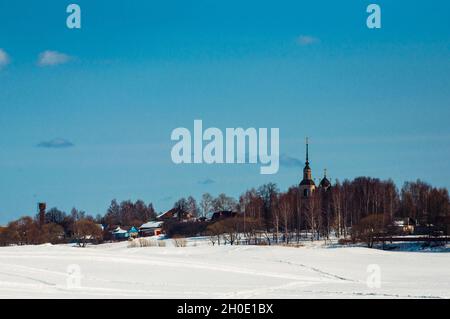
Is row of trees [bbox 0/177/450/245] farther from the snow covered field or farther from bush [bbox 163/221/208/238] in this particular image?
the snow covered field

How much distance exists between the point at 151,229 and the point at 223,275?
263 feet

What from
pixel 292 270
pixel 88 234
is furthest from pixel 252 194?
pixel 292 270

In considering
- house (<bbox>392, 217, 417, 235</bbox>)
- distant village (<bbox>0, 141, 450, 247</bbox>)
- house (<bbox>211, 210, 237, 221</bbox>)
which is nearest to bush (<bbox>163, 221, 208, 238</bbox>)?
distant village (<bbox>0, 141, 450, 247</bbox>)

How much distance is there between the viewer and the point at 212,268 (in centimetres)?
3244

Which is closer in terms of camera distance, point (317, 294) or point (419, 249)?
point (317, 294)

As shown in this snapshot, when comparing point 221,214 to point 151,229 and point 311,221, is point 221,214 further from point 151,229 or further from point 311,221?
point 311,221

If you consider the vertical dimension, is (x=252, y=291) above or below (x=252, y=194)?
below

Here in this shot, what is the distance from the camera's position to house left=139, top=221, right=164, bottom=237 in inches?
4218

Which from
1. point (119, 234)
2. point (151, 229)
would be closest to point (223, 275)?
point (119, 234)

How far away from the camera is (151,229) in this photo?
359ft

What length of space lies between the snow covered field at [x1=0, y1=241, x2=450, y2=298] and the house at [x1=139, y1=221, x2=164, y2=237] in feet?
209
